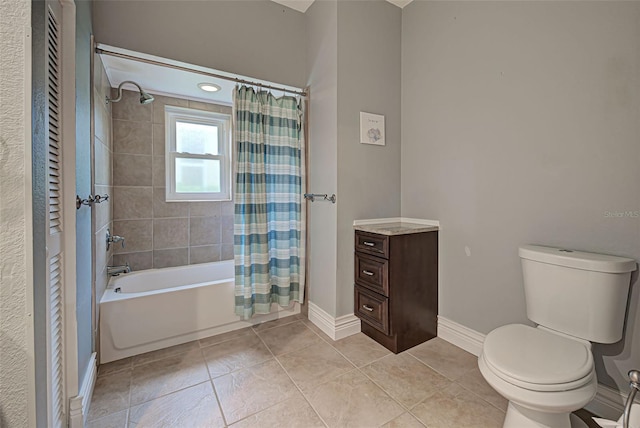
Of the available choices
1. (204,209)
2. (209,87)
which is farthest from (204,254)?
(209,87)

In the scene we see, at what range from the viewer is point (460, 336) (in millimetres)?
2084

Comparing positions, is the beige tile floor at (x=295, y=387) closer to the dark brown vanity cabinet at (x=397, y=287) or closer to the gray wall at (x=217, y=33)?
the dark brown vanity cabinet at (x=397, y=287)

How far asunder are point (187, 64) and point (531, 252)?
8.26 feet

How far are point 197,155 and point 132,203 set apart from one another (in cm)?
78

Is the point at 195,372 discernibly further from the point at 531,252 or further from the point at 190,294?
the point at 531,252

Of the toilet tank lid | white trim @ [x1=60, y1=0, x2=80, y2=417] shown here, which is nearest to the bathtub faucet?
white trim @ [x1=60, y1=0, x2=80, y2=417]

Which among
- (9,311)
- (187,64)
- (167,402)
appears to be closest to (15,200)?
(9,311)

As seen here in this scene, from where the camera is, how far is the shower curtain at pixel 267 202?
2.27m

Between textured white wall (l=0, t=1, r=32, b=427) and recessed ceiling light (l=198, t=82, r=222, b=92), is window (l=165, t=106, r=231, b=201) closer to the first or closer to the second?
recessed ceiling light (l=198, t=82, r=222, b=92)

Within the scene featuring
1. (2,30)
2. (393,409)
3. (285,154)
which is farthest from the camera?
(285,154)

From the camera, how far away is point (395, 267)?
6.54 feet

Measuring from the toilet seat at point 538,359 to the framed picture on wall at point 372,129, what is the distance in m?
1.55

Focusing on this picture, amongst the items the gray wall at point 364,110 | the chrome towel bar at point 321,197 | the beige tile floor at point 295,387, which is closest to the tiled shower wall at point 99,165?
the beige tile floor at point 295,387

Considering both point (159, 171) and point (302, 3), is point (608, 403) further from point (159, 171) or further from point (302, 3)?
point (159, 171)
